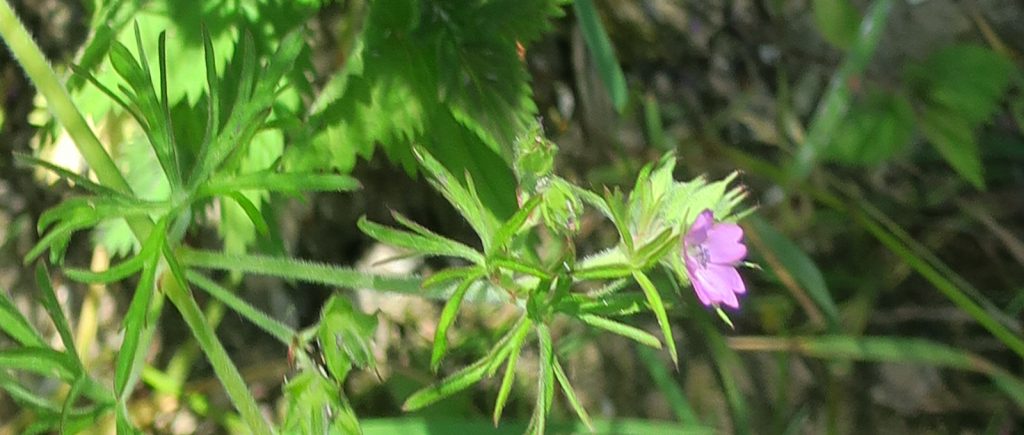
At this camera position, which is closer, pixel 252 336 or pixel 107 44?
pixel 107 44

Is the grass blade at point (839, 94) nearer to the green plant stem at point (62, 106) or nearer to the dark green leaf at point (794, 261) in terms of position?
the dark green leaf at point (794, 261)

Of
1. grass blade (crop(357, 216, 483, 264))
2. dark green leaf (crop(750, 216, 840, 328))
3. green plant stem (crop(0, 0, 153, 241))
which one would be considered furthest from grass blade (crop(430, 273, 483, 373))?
dark green leaf (crop(750, 216, 840, 328))

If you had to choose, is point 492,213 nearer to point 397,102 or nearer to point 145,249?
point 397,102

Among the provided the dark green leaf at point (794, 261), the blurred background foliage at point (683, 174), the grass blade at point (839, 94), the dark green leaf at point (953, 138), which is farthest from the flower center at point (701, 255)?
the dark green leaf at point (953, 138)

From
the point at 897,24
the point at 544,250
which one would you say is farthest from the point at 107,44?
the point at 897,24

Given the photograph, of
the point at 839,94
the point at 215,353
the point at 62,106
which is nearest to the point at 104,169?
the point at 62,106

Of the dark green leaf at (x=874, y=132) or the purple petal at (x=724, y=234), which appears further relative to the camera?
the dark green leaf at (x=874, y=132)
